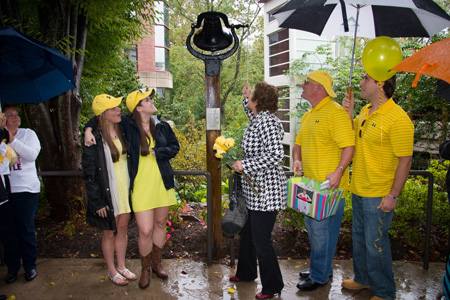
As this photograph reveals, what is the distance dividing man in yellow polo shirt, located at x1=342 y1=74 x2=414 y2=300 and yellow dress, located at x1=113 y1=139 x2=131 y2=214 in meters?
2.13

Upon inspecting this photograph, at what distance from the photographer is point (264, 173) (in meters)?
2.97

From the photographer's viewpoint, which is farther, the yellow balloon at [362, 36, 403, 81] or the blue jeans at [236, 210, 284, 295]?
the blue jeans at [236, 210, 284, 295]

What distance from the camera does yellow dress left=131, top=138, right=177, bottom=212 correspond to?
10.5 feet

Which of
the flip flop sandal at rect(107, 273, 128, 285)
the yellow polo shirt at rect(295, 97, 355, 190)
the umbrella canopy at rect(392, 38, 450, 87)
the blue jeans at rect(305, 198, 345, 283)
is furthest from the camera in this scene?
the flip flop sandal at rect(107, 273, 128, 285)

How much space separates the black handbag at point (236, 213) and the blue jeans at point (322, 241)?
0.67 m

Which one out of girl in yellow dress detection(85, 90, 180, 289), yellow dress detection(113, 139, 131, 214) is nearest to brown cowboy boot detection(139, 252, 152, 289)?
girl in yellow dress detection(85, 90, 180, 289)

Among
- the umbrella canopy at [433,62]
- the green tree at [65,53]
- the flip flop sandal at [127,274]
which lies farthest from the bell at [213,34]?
the flip flop sandal at [127,274]

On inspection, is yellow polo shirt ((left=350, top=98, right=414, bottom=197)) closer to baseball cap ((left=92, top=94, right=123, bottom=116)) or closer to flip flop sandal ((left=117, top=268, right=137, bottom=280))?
baseball cap ((left=92, top=94, right=123, bottom=116))

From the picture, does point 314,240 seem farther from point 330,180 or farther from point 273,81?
point 273,81

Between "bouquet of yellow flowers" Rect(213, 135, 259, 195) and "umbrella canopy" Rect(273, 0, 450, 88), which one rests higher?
"umbrella canopy" Rect(273, 0, 450, 88)

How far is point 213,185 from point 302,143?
122 centimetres

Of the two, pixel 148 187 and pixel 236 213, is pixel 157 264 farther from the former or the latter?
pixel 236 213

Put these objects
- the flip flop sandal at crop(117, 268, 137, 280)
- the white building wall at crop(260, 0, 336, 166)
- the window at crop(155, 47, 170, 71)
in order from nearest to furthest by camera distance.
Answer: the flip flop sandal at crop(117, 268, 137, 280) → the white building wall at crop(260, 0, 336, 166) → the window at crop(155, 47, 170, 71)

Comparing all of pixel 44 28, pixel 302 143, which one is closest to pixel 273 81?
pixel 44 28
